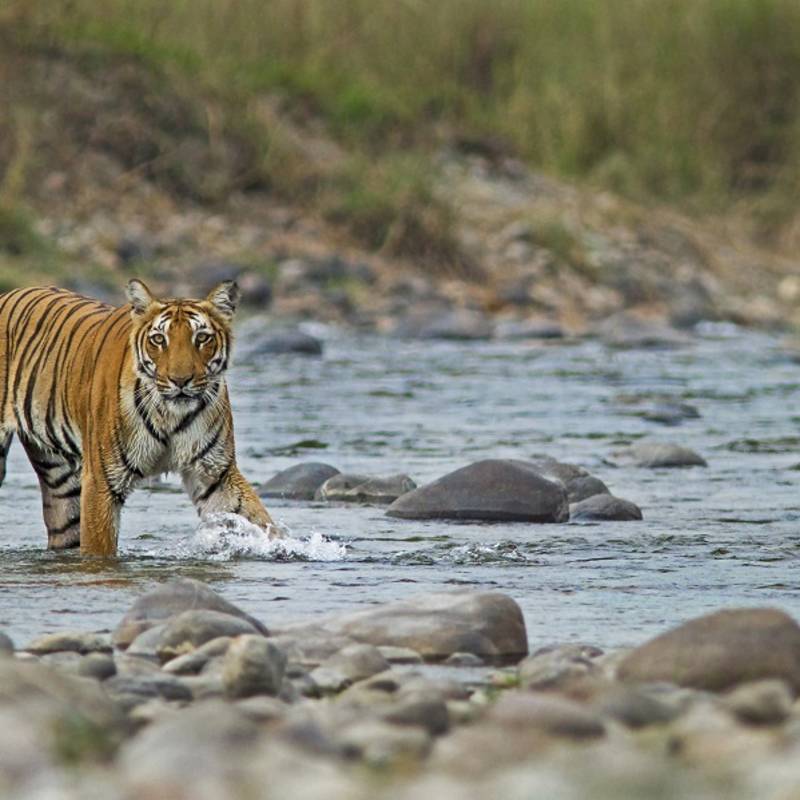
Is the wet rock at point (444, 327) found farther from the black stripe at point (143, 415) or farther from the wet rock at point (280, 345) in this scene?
the black stripe at point (143, 415)

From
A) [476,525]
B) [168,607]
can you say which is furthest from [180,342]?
[476,525]

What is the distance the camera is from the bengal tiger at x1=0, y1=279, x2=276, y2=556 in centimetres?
702

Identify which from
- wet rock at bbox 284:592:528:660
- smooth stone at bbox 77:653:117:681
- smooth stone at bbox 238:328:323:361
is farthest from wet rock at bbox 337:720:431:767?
smooth stone at bbox 238:328:323:361

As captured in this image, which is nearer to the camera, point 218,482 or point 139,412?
point 139,412

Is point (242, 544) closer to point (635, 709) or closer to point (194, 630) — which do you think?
point (194, 630)

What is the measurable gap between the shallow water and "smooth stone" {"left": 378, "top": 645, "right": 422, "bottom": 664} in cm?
48

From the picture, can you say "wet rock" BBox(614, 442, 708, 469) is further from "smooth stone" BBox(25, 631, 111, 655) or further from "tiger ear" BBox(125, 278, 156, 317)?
"smooth stone" BBox(25, 631, 111, 655)

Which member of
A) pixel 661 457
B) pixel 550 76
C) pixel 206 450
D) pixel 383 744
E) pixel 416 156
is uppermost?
pixel 550 76

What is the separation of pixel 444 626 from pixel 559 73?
20152 mm

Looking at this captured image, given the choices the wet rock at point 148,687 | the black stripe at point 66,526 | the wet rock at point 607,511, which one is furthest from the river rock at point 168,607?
the wet rock at point 607,511

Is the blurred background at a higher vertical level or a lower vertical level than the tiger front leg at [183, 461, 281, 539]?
higher

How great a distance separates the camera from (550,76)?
2498 centimetres

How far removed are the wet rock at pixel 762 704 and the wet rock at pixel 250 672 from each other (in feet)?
3.47

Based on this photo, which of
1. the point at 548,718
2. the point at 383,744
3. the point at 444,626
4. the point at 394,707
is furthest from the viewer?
the point at 444,626
